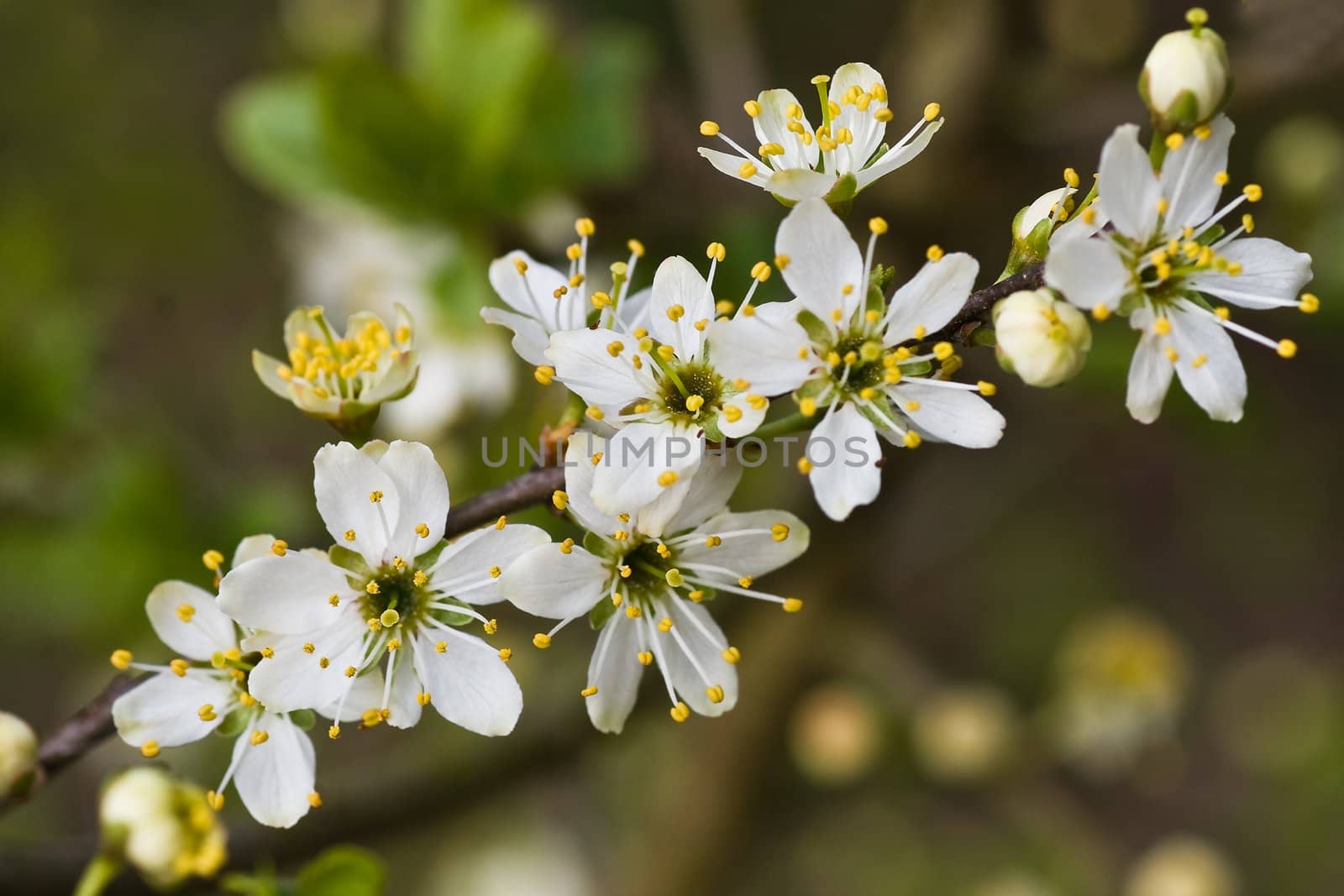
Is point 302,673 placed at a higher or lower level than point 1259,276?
lower

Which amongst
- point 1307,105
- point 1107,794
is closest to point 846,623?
point 1107,794

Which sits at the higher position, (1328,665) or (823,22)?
(823,22)

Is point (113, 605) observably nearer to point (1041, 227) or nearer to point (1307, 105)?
point (1041, 227)

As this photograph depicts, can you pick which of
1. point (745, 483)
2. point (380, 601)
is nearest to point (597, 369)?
point (380, 601)

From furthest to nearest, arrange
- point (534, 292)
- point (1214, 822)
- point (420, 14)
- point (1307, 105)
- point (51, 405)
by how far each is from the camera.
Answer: point (1214, 822) → point (1307, 105) → point (51, 405) → point (420, 14) → point (534, 292)

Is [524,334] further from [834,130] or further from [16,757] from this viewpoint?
[16,757]

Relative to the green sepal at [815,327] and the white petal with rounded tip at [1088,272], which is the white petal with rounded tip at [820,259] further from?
the white petal with rounded tip at [1088,272]

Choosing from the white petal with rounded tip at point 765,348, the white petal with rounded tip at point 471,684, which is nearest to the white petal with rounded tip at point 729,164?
the white petal with rounded tip at point 765,348
